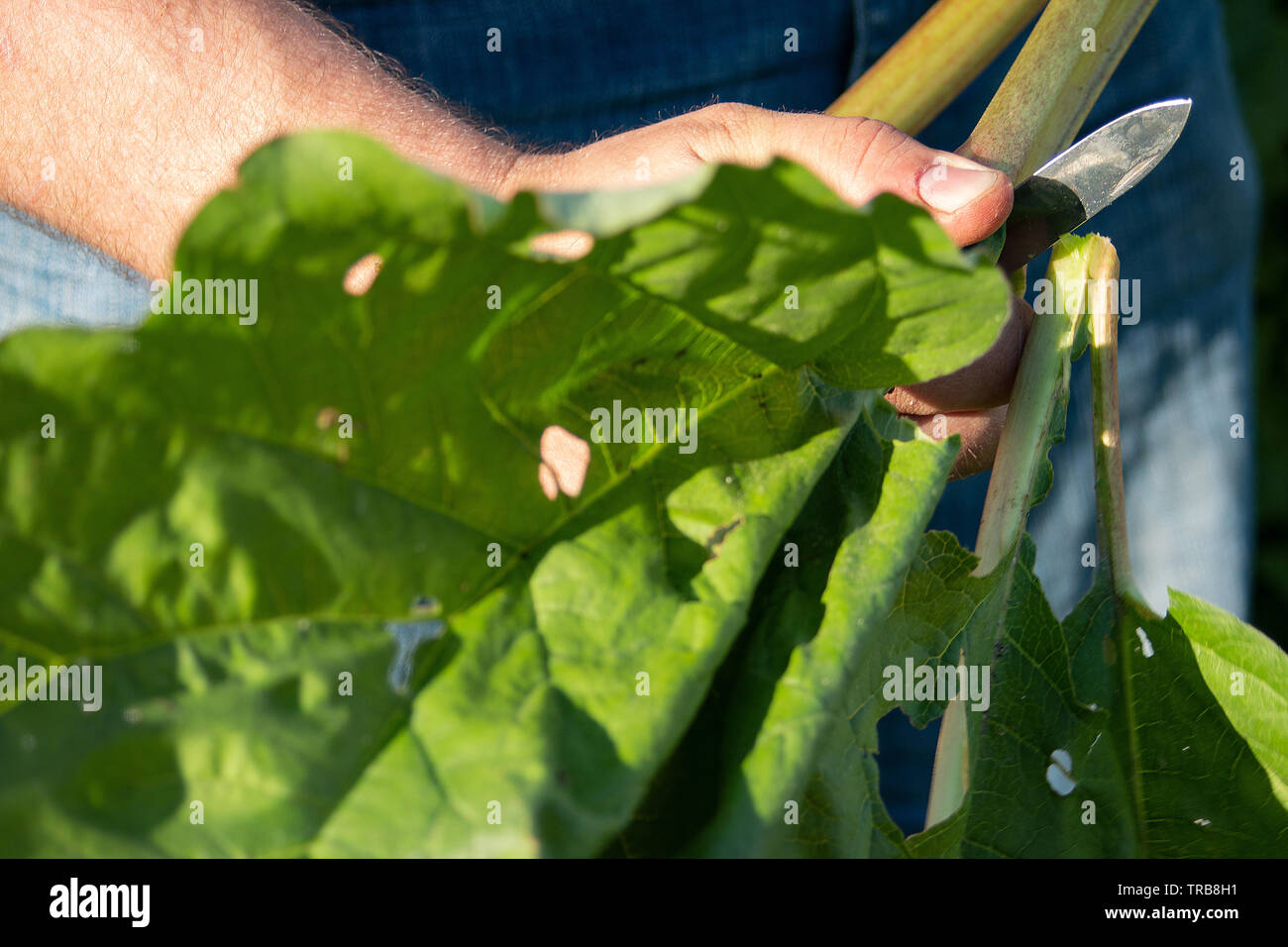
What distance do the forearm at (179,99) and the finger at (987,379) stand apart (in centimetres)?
38

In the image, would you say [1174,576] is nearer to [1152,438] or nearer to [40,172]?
[1152,438]

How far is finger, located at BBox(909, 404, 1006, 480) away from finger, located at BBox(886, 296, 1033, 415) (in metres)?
0.04

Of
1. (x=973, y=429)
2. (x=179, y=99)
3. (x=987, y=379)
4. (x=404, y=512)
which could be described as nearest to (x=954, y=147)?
(x=973, y=429)

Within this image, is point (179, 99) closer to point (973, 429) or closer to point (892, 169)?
point (892, 169)

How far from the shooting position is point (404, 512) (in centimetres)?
51

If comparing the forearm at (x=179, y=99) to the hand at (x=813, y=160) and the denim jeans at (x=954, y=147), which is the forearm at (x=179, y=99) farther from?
the denim jeans at (x=954, y=147)

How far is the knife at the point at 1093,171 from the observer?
737mm

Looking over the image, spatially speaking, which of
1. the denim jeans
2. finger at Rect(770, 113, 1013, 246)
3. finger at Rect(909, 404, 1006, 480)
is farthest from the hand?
the denim jeans

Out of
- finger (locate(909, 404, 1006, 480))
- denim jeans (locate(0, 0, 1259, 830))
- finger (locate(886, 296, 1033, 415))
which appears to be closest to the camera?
finger (locate(886, 296, 1033, 415))

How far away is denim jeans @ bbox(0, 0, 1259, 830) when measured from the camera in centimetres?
114

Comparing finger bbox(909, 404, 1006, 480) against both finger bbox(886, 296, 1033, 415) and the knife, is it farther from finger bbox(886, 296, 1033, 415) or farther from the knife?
the knife

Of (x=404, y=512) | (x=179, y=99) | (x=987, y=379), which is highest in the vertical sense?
(x=179, y=99)

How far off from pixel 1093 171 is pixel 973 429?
0.27 metres

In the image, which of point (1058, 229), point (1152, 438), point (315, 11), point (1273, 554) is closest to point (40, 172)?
point (315, 11)
